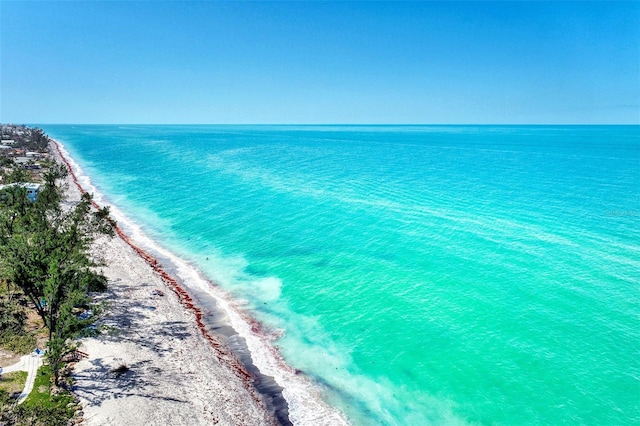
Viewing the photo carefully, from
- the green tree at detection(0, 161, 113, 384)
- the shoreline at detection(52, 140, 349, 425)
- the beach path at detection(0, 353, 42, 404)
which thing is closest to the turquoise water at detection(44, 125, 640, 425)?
the shoreline at detection(52, 140, 349, 425)

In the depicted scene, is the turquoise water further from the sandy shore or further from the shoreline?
the sandy shore

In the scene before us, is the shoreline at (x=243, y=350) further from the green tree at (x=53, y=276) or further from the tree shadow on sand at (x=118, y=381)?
→ the green tree at (x=53, y=276)

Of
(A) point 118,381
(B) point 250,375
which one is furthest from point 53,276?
(B) point 250,375

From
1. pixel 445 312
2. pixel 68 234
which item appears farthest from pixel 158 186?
pixel 445 312

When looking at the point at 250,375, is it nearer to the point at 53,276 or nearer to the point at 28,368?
the point at 28,368

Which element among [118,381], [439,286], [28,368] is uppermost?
[28,368]

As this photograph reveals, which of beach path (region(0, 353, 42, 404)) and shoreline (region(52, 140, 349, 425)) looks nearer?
beach path (region(0, 353, 42, 404))
